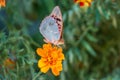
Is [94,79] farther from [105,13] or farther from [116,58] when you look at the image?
[105,13]

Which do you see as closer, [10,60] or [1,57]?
[1,57]

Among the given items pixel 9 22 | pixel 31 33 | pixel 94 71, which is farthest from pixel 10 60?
pixel 94 71

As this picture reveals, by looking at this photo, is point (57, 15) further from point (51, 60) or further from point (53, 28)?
point (51, 60)

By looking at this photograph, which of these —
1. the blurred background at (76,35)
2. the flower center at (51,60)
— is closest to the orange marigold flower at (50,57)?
the flower center at (51,60)

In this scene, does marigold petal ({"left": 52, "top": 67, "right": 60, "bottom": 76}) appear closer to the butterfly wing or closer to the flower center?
the flower center

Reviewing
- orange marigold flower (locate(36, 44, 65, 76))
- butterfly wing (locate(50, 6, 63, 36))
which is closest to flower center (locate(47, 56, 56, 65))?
orange marigold flower (locate(36, 44, 65, 76))
